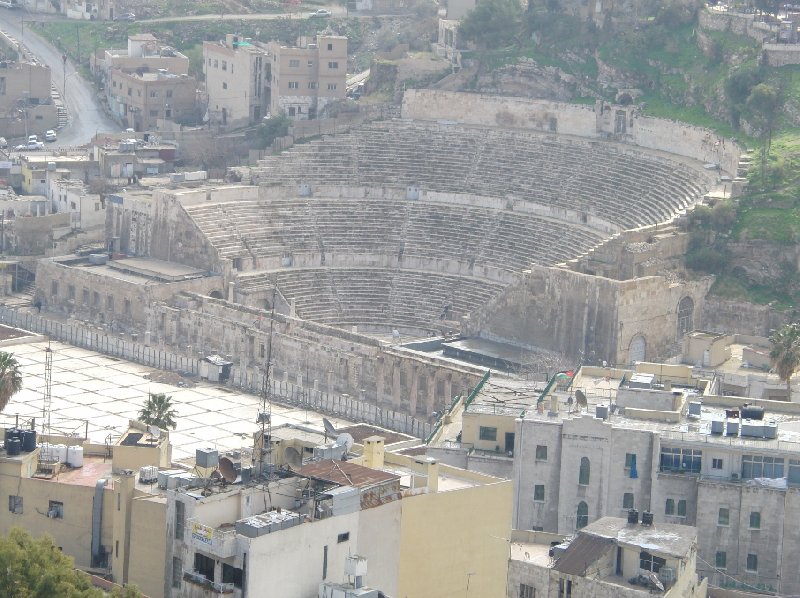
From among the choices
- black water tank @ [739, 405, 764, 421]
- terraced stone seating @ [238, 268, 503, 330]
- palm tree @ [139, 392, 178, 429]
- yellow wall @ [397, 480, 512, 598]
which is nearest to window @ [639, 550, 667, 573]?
yellow wall @ [397, 480, 512, 598]

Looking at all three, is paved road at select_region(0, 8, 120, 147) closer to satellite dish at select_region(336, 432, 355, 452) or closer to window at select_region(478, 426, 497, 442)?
window at select_region(478, 426, 497, 442)

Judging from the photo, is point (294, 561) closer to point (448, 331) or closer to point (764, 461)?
point (764, 461)

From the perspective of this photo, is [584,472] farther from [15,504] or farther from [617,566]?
[15,504]

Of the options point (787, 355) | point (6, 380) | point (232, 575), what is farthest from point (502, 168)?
point (232, 575)

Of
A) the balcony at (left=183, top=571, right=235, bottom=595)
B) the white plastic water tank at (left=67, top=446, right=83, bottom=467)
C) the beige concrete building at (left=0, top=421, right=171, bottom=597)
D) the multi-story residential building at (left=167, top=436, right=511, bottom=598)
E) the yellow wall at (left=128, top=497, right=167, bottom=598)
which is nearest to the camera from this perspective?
the balcony at (left=183, top=571, right=235, bottom=595)

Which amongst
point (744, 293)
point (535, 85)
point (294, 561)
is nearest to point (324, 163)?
point (535, 85)

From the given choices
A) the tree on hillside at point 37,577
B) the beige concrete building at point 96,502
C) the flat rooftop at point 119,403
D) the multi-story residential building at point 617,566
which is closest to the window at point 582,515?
the multi-story residential building at point 617,566
